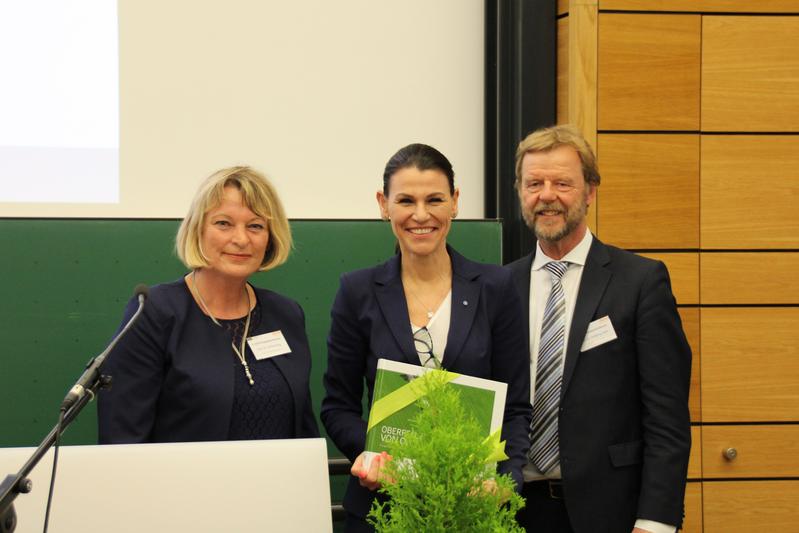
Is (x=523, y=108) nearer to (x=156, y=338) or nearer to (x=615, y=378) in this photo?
(x=615, y=378)

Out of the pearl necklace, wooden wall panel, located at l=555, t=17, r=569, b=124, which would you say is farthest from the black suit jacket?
wooden wall panel, located at l=555, t=17, r=569, b=124

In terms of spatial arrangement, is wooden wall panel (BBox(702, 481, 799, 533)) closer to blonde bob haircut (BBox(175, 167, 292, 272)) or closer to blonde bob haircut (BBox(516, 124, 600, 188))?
blonde bob haircut (BBox(516, 124, 600, 188))

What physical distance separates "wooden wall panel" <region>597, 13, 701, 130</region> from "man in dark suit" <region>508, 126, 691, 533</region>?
4.78ft

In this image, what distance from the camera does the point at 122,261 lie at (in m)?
3.64

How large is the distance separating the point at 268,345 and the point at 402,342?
0.41 m

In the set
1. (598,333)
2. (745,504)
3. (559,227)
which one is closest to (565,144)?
(559,227)

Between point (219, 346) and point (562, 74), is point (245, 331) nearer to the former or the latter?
point (219, 346)

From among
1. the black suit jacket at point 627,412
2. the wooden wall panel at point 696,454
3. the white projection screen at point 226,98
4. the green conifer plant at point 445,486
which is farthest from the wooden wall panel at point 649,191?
the green conifer plant at point 445,486

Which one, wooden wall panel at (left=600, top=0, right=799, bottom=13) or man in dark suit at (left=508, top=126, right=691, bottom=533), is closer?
man in dark suit at (left=508, top=126, right=691, bottom=533)

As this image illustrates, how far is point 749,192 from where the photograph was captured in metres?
A: 3.93

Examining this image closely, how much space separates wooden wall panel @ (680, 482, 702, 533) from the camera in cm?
388

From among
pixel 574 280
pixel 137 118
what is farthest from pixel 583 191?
pixel 137 118

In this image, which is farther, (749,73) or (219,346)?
(749,73)

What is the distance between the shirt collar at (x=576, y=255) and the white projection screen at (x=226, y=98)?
158 cm
